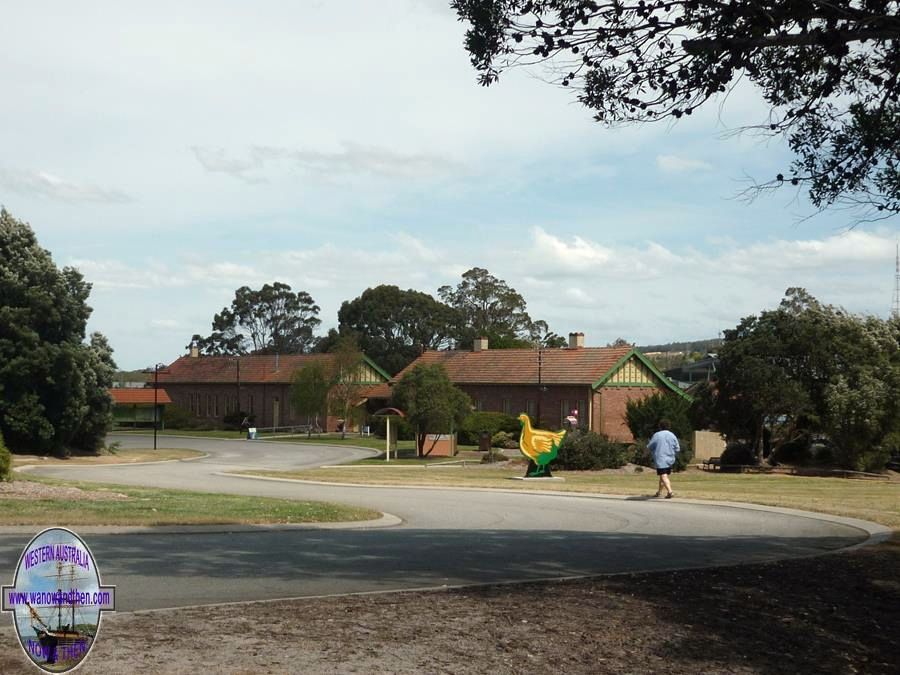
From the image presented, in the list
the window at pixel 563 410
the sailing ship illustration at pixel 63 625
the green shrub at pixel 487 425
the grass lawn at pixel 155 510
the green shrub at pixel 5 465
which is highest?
the window at pixel 563 410

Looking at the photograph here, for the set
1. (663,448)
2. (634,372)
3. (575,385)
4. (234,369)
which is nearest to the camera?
(663,448)

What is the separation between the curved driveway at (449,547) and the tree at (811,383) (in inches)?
842

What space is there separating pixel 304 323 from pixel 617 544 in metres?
109

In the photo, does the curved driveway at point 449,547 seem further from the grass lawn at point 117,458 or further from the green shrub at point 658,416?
the grass lawn at point 117,458

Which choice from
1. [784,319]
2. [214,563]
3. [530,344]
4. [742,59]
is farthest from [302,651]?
[530,344]

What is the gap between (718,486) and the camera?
31.0 metres

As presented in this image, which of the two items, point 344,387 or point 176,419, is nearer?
point 344,387

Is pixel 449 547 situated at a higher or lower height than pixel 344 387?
lower

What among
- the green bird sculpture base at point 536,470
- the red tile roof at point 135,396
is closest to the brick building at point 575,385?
the red tile roof at point 135,396

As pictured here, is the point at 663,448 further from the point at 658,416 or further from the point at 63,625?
the point at 658,416

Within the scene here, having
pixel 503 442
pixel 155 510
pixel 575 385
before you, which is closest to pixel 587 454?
pixel 503 442

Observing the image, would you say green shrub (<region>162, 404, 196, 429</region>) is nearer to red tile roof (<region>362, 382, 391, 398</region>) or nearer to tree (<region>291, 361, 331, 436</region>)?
red tile roof (<region>362, 382, 391, 398</region>)

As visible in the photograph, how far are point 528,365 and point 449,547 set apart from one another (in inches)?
2327

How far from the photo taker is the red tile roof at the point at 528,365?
6750cm
